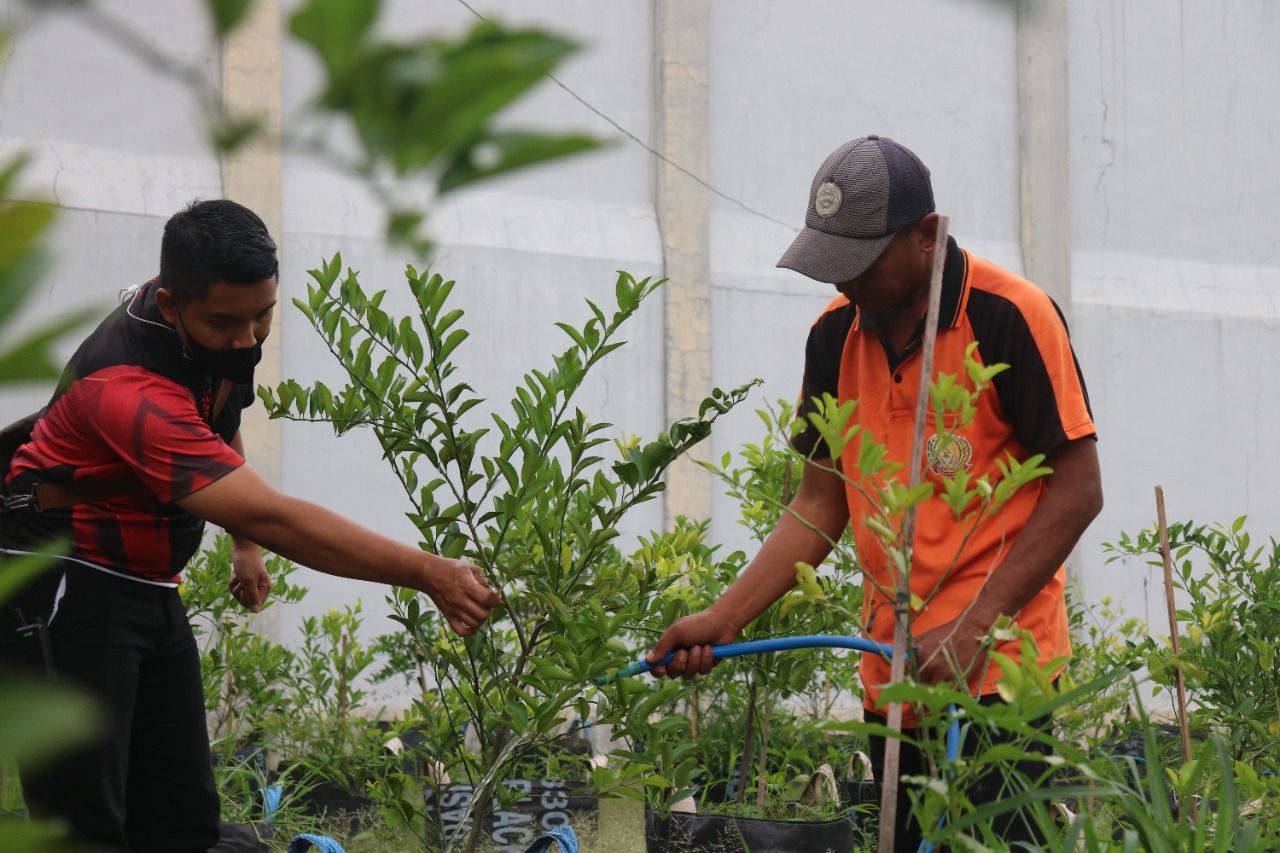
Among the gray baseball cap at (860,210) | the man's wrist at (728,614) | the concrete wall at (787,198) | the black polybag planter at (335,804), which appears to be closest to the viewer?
the gray baseball cap at (860,210)

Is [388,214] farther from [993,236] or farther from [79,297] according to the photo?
[993,236]

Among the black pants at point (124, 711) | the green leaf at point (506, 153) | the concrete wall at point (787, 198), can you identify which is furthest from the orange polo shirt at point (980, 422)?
the concrete wall at point (787, 198)

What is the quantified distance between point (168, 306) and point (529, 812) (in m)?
1.77

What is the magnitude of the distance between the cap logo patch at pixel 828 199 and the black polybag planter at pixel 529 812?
5.83ft

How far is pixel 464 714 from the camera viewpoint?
10.1 ft

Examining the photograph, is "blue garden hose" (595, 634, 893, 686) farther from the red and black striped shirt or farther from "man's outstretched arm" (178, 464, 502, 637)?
the red and black striped shirt

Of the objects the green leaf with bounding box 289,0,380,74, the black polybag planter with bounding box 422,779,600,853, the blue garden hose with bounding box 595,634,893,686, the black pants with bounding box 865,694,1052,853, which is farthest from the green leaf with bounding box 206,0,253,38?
the black polybag planter with bounding box 422,779,600,853

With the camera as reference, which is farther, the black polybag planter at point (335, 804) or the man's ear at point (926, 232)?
the black polybag planter at point (335, 804)

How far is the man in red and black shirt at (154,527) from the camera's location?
2412 millimetres

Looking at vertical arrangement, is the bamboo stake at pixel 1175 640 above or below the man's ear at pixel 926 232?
below

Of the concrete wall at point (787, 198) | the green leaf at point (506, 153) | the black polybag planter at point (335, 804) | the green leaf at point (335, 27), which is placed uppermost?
the concrete wall at point (787, 198)

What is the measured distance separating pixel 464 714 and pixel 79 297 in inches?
143

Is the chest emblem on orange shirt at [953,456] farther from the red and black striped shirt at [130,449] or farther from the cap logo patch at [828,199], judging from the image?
the red and black striped shirt at [130,449]

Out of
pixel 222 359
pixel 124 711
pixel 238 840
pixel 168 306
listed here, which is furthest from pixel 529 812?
pixel 168 306
